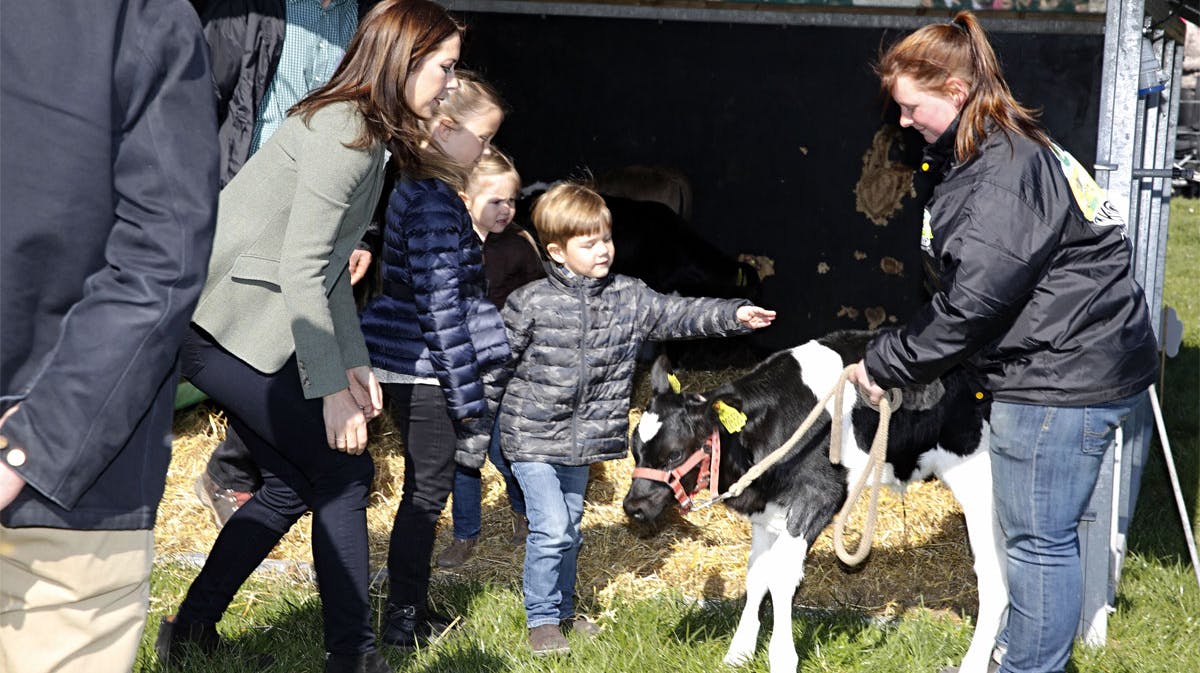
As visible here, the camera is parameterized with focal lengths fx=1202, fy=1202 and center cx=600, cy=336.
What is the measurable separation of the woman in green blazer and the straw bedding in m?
1.35

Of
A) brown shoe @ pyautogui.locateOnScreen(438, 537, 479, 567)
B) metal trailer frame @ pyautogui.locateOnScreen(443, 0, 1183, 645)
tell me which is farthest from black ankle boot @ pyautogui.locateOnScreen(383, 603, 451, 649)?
metal trailer frame @ pyautogui.locateOnScreen(443, 0, 1183, 645)

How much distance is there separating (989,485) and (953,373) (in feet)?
1.41

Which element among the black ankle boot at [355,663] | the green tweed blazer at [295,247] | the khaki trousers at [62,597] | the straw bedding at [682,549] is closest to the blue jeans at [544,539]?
the straw bedding at [682,549]

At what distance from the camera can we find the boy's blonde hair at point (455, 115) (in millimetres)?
3664

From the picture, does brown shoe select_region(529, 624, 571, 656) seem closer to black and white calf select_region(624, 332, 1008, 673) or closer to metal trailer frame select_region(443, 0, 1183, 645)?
black and white calf select_region(624, 332, 1008, 673)

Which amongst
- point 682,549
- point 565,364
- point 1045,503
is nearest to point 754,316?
point 565,364

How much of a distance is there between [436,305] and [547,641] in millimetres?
1194

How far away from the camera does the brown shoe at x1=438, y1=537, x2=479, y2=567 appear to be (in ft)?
16.4

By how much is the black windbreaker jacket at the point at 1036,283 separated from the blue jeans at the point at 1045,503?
6cm

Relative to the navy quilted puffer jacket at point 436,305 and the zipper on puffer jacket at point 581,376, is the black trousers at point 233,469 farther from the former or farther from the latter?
the zipper on puffer jacket at point 581,376

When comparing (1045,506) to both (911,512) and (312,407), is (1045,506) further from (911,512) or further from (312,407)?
(911,512)

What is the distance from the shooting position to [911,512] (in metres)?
5.57

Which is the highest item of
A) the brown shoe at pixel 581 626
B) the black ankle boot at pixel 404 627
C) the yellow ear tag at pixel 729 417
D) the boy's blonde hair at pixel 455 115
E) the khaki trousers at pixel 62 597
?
the boy's blonde hair at pixel 455 115

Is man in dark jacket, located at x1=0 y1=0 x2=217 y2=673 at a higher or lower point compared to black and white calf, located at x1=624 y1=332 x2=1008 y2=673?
higher
